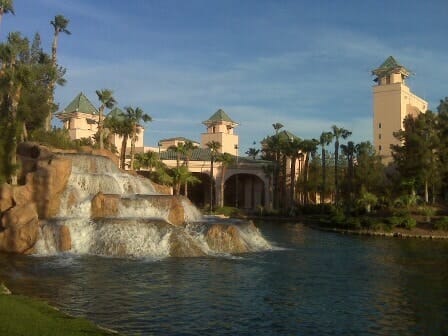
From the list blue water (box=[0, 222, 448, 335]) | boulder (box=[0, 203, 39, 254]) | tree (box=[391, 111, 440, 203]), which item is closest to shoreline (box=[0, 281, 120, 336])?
blue water (box=[0, 222, 448, 335])

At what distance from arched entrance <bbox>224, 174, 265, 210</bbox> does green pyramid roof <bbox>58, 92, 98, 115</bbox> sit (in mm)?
26335

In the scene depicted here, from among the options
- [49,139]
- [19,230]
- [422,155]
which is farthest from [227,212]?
[19,230]

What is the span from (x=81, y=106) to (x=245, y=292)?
77.5 meters

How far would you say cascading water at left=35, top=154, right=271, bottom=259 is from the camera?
26.3 meters

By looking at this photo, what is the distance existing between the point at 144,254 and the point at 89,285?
26.5ft

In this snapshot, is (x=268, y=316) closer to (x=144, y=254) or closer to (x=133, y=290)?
(x=133, y=290)

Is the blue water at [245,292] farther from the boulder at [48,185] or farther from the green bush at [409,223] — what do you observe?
the green bush at [409,223]

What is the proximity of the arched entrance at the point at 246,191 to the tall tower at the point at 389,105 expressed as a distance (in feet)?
67.7

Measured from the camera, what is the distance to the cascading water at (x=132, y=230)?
2627 cm

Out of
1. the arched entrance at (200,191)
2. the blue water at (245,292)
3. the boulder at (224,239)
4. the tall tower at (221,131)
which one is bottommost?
the blue water at (245,292)

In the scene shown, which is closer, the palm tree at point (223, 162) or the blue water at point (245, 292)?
the blue water at point (245, 292)

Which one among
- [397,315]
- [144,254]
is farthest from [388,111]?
[397,315]

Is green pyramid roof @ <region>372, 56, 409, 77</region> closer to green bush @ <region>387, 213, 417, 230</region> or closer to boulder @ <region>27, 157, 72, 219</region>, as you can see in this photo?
green bush @ <region>387, 213, 417, 230</region>

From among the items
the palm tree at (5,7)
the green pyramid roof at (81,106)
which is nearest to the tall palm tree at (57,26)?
the palm tree at (5,7)
